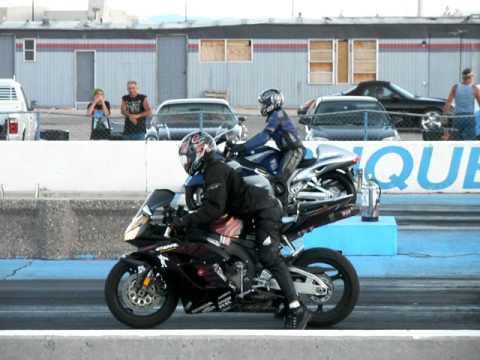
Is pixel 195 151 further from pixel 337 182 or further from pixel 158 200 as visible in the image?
pixel 337 182

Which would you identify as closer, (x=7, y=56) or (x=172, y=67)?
(x=172, y=67)

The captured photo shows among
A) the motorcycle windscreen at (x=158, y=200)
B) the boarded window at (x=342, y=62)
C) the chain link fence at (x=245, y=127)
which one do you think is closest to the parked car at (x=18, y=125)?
the chain link fence at (x=245, y=127)

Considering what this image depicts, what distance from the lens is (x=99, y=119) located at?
1961 centimetres

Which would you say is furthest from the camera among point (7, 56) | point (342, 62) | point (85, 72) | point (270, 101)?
point (7, 56)

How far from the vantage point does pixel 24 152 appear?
694 inches

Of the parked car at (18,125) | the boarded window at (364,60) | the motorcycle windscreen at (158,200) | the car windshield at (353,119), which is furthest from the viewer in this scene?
the boarded window at (364,60)

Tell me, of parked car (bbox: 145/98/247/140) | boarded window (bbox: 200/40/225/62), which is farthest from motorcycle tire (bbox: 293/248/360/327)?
boarded window (bbox: 200/40/225/62)

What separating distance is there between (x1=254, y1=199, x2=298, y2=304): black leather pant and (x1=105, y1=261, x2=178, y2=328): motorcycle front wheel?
735mm

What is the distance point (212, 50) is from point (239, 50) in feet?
3.13

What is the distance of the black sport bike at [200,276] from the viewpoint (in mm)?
8195

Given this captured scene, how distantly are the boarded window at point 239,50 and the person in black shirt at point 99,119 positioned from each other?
19115mm

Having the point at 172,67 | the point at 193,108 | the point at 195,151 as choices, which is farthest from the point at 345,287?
the point at 172,67

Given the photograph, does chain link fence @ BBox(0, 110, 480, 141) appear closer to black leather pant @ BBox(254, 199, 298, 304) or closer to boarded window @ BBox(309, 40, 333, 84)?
black leather pant @ BBox(254, 199, 298, 304)

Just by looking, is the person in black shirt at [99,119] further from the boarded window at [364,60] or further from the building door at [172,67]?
the boarded window at [364,60]
